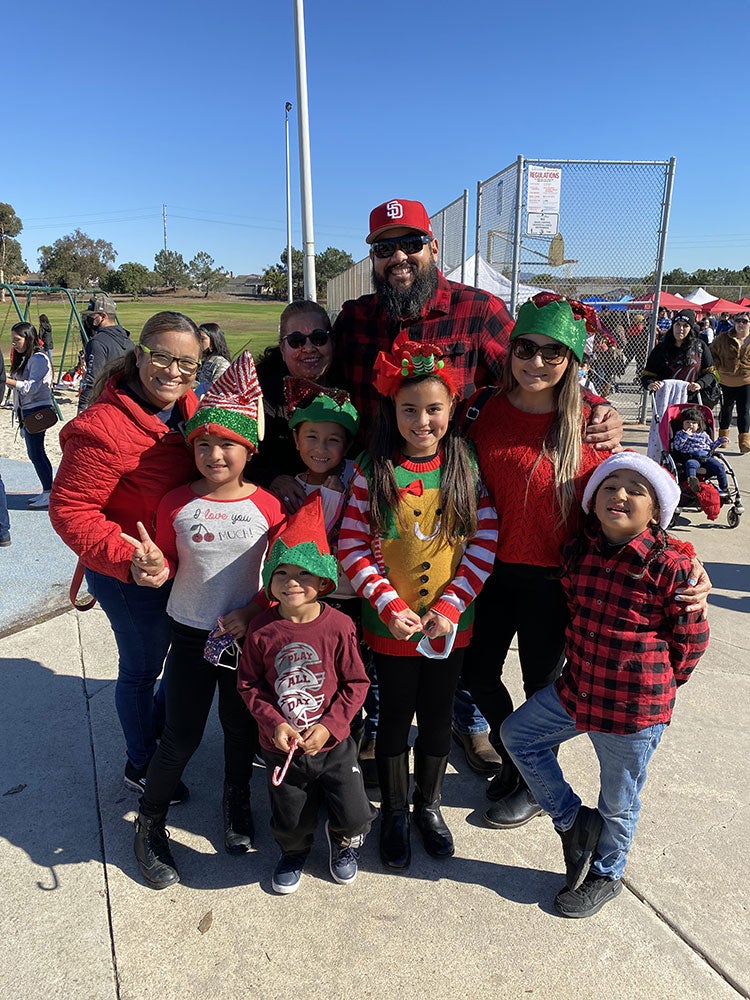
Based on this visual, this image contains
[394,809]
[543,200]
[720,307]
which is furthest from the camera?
[720,307]

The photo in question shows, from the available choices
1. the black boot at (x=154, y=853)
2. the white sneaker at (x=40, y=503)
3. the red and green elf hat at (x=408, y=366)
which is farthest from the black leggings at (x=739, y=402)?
the black boot at (x=154, y=853)

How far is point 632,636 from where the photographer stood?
6.83 feet

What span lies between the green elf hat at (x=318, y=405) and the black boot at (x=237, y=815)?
1.47 m

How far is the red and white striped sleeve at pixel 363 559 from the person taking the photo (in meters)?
2.26

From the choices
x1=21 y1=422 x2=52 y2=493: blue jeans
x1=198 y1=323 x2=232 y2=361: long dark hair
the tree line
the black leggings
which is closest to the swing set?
x1=21 y1=422 x2=52 y2=493: blue jeans

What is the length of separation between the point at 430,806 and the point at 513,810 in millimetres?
373

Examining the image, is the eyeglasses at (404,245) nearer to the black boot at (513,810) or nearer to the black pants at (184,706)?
the black pants at (184,706)

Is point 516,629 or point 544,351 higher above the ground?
point 544,351

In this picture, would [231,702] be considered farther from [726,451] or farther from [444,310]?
[726,451]

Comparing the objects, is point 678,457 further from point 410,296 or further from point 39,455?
point 39,455

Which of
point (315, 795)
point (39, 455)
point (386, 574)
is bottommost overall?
point (315, 795)

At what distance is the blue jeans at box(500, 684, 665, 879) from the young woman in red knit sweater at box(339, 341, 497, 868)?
312 millimetres

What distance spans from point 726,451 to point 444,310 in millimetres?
8721

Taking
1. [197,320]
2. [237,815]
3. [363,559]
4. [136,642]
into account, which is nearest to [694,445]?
[363,559]
